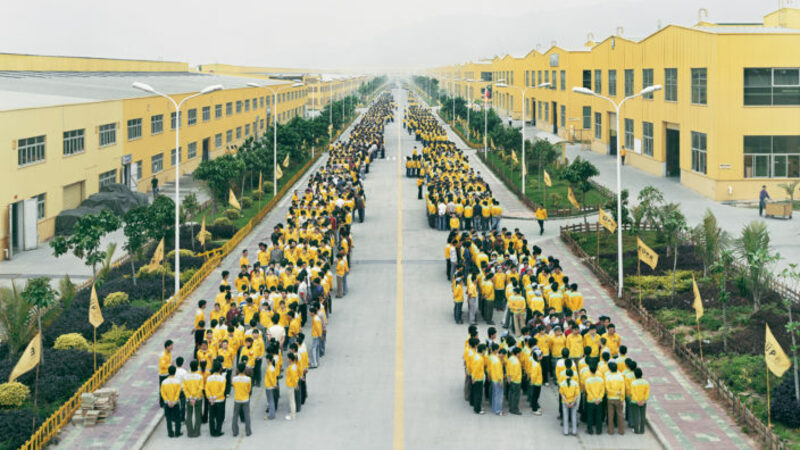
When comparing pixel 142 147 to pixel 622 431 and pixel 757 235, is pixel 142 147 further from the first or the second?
pixel 622 431

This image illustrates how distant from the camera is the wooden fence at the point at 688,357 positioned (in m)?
14.1

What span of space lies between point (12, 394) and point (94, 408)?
182 centimetres

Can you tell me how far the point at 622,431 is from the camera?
47.8 ft

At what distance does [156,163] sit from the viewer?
165 ft

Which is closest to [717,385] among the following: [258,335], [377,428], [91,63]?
[377,428]

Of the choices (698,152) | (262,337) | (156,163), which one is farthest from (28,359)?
(156,163)

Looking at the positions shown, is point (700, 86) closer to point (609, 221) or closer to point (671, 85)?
point (671, 85)

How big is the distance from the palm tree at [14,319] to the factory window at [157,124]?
31285mm

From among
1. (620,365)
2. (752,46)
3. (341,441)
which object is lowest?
(341,441)

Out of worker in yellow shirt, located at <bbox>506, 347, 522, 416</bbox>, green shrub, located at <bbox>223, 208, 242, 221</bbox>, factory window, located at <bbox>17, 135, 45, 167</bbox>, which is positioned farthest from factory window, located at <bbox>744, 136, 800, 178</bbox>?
factory window, located at <bbox>17, 135, 45, 167</bbox>

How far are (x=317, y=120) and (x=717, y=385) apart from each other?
58565 mm

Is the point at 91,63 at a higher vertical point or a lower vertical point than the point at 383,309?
higher

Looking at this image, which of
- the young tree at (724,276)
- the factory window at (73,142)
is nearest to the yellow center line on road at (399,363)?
the young tree at (724,276)

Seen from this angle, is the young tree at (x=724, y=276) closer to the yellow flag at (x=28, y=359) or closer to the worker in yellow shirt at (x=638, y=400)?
the worker in yellow shirt at (x=638, y=400)
